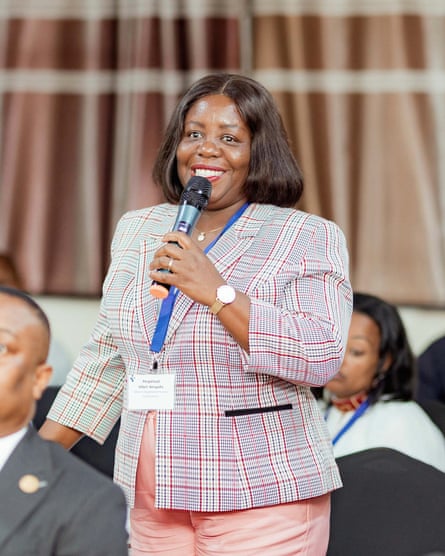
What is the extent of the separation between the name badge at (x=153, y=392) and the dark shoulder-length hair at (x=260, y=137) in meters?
0.49

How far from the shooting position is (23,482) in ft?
5.43

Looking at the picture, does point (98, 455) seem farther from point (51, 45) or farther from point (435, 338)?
point (51, 45)

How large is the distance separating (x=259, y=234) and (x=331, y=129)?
119 inches

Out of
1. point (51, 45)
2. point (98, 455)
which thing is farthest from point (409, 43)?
point (98, 455)

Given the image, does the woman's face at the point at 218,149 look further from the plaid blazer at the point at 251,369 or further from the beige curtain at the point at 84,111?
the beige curtain at the point at 84,111

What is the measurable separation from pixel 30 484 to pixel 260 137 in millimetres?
958

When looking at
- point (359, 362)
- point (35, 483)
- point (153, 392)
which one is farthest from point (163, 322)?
point (359, 362)

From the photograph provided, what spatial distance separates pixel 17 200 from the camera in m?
5.33

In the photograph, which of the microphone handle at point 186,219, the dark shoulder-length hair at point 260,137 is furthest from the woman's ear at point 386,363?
the microphone handle at point 186,219

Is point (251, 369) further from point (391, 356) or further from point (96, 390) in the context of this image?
point (391, 356)

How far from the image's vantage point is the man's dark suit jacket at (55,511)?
5.32ft

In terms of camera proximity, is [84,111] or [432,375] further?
[84,111]

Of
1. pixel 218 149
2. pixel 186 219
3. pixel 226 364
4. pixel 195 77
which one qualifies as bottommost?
pixel 226 364

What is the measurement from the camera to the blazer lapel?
1.64m
